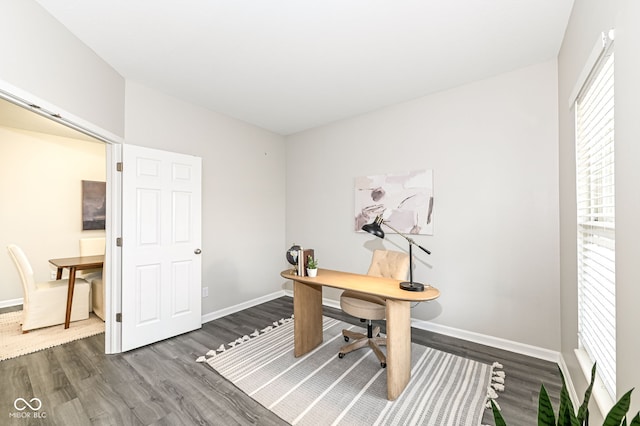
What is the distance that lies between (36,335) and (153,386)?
1959mm

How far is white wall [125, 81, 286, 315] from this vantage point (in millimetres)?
2941

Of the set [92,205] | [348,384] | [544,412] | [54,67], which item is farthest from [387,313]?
[92,205]

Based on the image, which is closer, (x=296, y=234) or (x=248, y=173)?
(x=248, y=173)

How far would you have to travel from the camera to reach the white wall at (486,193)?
7.82 ft

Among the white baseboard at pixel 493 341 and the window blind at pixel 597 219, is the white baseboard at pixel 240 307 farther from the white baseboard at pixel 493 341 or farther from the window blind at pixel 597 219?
Answer: the window blind at pixel 597 219

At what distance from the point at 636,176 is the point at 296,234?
146 inches

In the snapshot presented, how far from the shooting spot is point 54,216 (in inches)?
162

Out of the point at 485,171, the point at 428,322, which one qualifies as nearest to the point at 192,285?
the point at 428,322

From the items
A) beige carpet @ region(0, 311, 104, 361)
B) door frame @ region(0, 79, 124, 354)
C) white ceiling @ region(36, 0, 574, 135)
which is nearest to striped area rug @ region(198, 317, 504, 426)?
door frame @ region(0, 79, 124, 354)

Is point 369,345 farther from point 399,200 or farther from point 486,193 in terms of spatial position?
point 486,193

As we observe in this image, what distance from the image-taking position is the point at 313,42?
83.7 inches

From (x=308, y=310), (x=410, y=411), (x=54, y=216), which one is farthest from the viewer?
(x=54, y=216)

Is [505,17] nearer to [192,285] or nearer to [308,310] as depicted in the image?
[308,310]

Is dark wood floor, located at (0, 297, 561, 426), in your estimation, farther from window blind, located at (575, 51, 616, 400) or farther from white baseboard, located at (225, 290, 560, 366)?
window blind, located at (575, 51, 616, 400)
